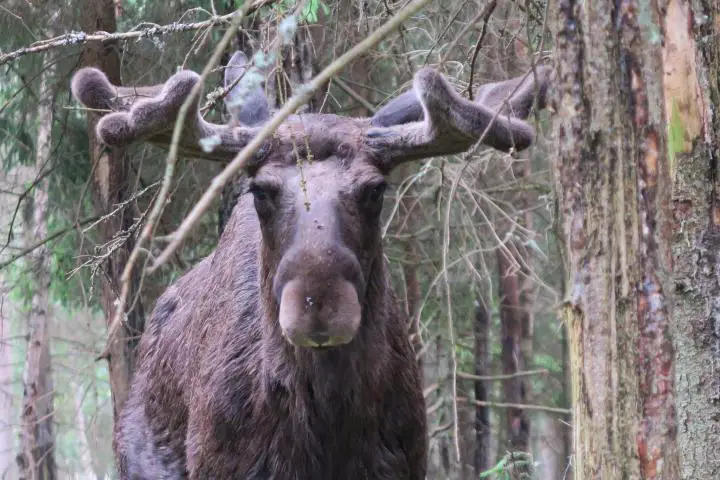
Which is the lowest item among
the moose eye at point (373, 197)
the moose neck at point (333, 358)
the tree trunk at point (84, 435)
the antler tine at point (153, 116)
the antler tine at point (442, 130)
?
the tree trunk at point (84, 435)

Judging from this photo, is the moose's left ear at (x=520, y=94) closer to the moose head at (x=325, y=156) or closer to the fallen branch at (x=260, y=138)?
the moose head at (x=325, y=156)

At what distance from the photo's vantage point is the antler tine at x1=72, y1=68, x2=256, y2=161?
512 centimetres

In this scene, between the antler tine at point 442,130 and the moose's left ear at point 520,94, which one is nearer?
the antler tine at point 442,130

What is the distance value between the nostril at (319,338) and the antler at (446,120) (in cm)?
121

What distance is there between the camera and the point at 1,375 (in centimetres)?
2502

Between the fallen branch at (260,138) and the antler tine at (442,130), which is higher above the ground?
the antler tine at (442,130)

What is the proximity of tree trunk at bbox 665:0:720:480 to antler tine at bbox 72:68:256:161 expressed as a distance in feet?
6.49

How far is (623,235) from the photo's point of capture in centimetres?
356

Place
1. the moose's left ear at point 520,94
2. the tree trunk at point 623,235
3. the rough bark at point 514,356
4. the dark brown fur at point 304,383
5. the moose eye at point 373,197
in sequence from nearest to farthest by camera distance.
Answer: the tree trunk at point 623,235, the moose's left ear at point 520,94, the moose eye at point 373,197, the dark brown fur at point 304,383, the rough bark at point 514,356

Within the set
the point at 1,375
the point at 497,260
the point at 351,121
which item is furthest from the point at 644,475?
the point at 1,375

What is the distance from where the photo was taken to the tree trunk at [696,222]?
416 cm

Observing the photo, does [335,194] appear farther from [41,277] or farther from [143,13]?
[41,277]

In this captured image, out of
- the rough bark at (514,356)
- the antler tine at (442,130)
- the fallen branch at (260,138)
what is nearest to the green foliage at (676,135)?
the antler tine at (442,130)

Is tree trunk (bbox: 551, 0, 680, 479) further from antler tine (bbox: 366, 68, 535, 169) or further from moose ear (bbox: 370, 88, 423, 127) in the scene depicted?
moose ear (bbox: 370, 88, 423, 127)
